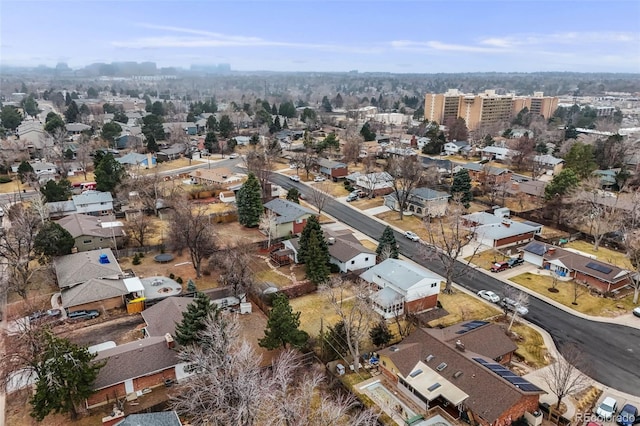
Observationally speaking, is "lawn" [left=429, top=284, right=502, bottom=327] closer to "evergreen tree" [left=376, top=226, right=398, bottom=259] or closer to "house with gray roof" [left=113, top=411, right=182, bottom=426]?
"evergreen tree" [left=376, top=226, right=398, bottom=259]

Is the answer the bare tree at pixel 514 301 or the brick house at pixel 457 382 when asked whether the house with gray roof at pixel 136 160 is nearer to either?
the bare tree at pixel 514 301

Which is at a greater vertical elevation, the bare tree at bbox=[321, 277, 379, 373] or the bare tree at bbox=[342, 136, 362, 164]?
the bare tree at bbox=[342, 136, 362, 164]

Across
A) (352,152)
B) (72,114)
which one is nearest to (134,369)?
(352,152)

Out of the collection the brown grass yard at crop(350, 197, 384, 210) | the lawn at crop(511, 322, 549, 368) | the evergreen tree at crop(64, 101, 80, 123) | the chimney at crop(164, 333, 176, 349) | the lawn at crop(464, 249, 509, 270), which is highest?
the evergreen tree at crop(64, 101, 80, 123)

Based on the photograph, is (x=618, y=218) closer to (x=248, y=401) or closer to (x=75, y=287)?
(x=248, y=401)

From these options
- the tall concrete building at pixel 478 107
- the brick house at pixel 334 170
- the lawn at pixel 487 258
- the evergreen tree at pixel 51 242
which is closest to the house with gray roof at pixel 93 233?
the evergreen tree at pixel 51 242

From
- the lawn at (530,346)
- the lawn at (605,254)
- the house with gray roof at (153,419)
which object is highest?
the house with gray roof at (153,419)

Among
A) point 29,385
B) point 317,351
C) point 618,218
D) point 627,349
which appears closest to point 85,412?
point 29,385

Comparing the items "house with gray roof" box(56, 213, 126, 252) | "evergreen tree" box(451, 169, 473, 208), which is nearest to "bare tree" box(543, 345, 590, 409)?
"evergreen tree" box(451, 169, 473, 208)
